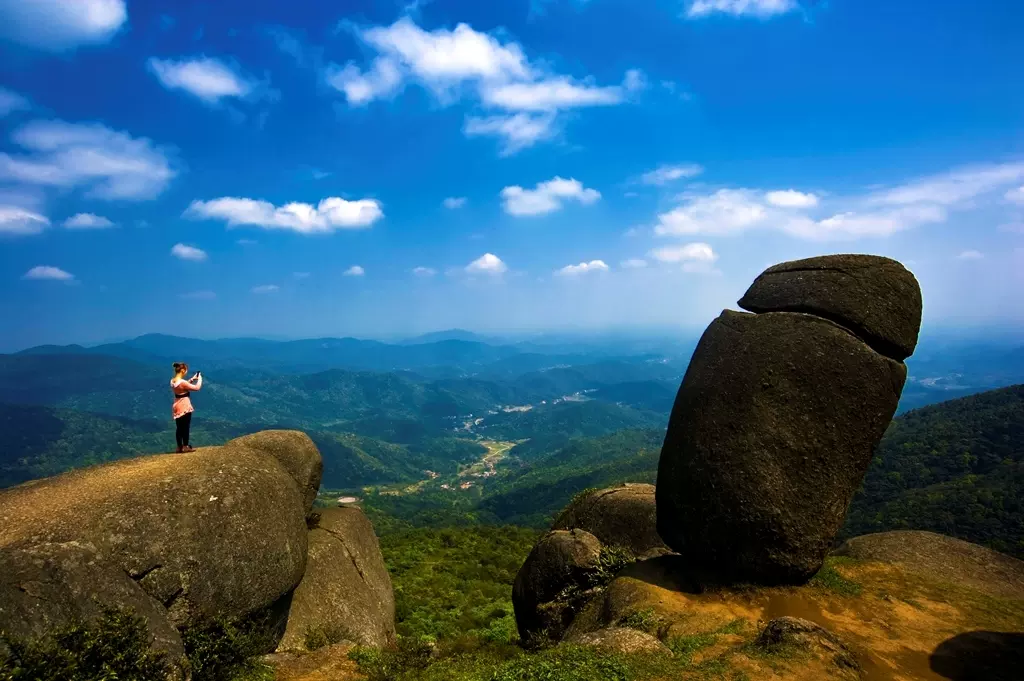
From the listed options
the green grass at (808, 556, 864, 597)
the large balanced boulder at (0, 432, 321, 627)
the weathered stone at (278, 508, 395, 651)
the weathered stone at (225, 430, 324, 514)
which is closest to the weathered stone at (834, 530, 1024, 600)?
the green grass at (808, 556, 864, 597)

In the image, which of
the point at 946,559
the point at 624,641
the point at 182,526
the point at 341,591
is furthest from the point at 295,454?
the point at 946,559

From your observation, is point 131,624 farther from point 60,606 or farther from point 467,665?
point 467,665

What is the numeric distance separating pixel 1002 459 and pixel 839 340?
103 meters

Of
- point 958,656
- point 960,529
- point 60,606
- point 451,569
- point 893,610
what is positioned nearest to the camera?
point 60,606

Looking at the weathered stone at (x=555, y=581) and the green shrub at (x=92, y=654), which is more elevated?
the green shrub at (x=92, y=654)

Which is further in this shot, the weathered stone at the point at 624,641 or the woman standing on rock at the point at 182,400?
the woman standing on rock at the point at 182,400

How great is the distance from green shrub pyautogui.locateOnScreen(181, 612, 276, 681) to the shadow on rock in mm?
14593

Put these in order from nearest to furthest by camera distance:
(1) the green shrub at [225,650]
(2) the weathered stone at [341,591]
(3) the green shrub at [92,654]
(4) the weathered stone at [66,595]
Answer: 1. (3) the green shrub at [92,654]
2. (4) the weathered stone at [66,595]
3. (1) the green shrub at [225,650]
4. (2) the weathered stone at [341,591]

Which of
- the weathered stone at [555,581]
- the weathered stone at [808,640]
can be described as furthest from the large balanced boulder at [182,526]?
the weathered stone at [808,640]

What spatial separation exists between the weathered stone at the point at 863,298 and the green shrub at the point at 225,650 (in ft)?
54.4

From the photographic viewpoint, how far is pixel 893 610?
11.7 m

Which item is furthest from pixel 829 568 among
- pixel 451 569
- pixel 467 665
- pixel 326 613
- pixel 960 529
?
pixel 960 529

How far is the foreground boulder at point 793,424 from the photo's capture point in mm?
12312

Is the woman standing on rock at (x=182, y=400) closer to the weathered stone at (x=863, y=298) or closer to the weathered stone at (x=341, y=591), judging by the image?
the weathered stone at (x=341, y=591)
